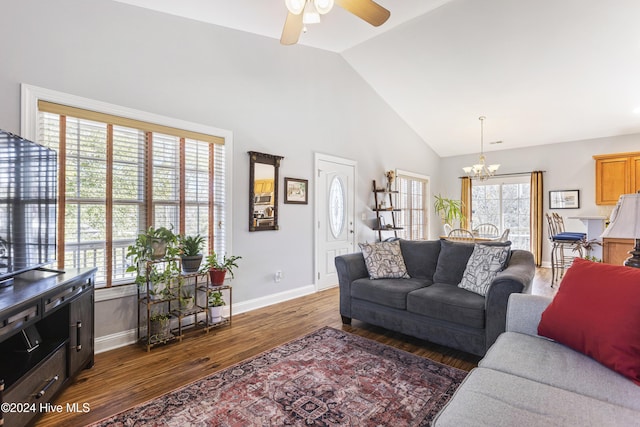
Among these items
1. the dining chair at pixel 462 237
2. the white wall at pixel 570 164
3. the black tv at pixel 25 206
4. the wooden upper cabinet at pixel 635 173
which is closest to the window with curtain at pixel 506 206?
the white wall at pixel 570 164

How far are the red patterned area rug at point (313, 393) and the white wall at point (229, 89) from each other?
4.08 feet

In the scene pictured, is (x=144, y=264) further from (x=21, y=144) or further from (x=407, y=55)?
(x=407, y=55)

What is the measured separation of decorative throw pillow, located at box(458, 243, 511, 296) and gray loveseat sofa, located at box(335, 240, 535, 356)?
0.06m

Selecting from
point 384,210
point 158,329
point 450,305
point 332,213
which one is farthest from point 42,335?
point 384,210

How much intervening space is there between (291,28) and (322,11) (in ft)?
1.49

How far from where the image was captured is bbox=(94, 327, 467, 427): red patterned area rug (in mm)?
1780

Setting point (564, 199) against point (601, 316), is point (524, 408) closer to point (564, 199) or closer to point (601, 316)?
point (601, 316)

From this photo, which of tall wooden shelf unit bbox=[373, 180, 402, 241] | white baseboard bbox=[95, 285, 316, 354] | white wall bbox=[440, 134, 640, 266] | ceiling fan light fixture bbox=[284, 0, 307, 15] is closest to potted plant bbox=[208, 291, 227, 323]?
white baseboard bbox=[95, 285, 316, 354]

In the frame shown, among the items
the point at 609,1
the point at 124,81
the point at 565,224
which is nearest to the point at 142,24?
the point at 124,81

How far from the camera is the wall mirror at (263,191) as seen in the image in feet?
12.2

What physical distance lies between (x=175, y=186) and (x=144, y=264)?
2.68ft

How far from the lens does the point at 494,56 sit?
4.26 m

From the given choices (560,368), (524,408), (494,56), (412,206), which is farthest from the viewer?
(412,206)

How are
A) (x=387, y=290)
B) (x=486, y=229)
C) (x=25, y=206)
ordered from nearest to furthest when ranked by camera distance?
1. (x=25, y=206)
2. (x=387, y=290)
3. (x=486, y=229)
